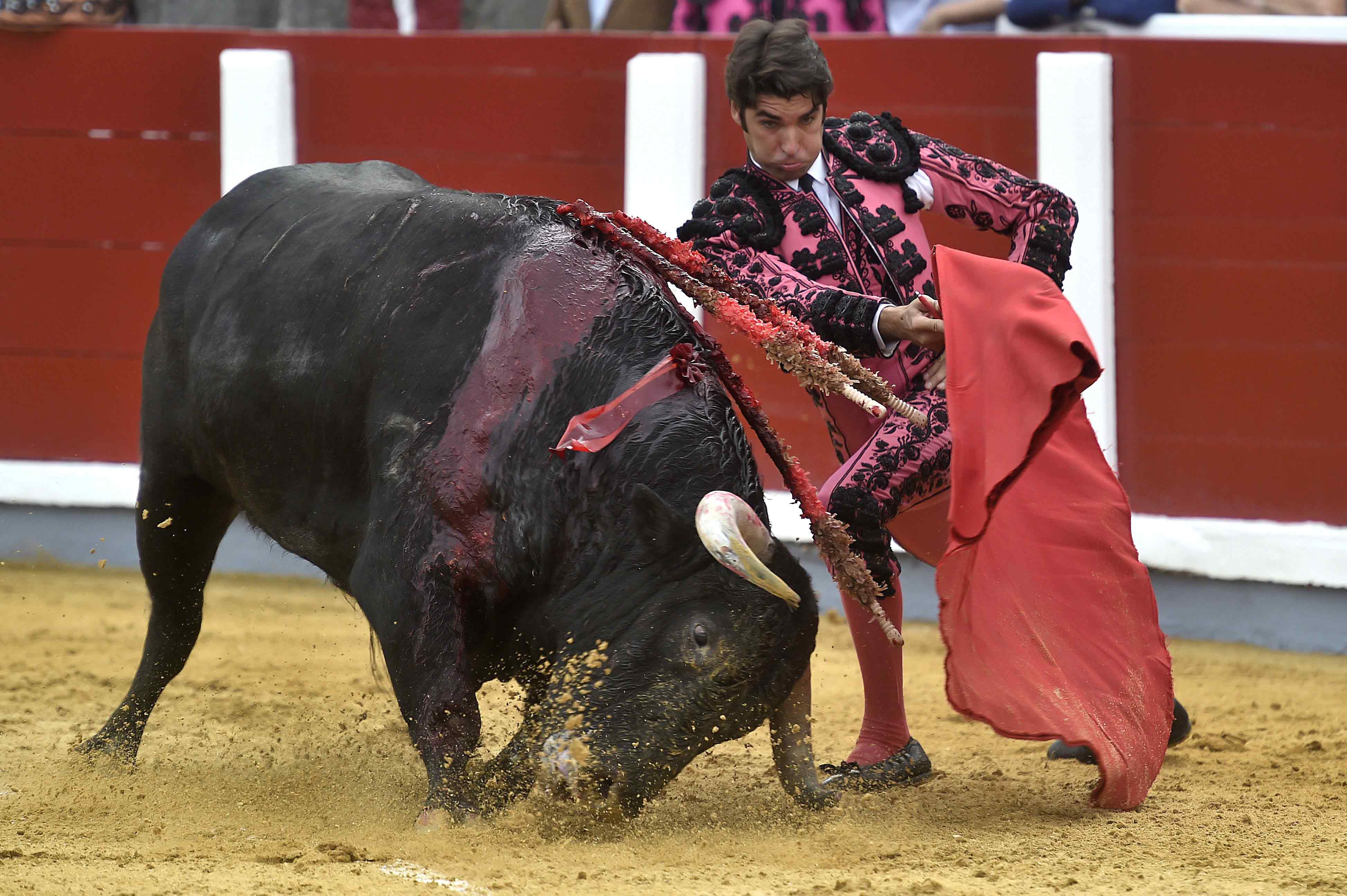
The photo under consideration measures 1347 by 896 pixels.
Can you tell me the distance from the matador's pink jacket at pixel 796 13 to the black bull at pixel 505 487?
2227 mm

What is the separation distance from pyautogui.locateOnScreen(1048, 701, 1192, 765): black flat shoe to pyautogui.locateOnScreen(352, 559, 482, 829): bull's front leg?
→ 1.18 m

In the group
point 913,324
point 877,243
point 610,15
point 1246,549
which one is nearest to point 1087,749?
point 913,324

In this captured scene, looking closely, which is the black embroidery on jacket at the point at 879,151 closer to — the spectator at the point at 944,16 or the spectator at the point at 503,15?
the spectator at the point at 944,16

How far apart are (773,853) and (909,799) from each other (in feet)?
1.74

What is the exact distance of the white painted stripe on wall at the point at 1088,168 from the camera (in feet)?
14.9

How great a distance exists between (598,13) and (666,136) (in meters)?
0.69

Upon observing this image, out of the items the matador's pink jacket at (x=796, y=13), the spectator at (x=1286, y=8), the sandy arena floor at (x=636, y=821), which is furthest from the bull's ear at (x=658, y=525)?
the spectator at (x=1286, y=8)

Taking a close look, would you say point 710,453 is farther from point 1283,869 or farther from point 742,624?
point 1283,869

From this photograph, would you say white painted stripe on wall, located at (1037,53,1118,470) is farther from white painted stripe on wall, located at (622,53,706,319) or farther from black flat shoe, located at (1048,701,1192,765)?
black flat shoe, located at (1048,701,1192,765)

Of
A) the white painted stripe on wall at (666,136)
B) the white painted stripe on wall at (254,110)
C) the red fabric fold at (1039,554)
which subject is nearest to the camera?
the red fabric fold at (1039,554)

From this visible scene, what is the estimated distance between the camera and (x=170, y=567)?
326 cm

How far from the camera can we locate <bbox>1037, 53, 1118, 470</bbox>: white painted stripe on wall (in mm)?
4555

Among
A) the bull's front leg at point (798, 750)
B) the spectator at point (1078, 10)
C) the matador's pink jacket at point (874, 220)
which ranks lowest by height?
the bull's front leg at point (798, 750)

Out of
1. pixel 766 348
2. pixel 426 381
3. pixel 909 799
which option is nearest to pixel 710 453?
pixel 766 348
